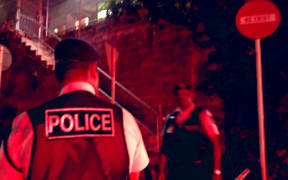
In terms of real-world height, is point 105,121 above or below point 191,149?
above

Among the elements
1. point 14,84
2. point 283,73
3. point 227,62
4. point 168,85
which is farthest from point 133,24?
point 14,84

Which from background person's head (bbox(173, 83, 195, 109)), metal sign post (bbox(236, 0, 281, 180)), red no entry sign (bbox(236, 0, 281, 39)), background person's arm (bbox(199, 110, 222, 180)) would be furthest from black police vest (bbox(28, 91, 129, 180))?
red no entry sign (bbox(236, 0, 281, 39))

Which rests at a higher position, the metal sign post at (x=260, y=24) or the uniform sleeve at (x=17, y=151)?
the metal sign post at (x=260, y=24)

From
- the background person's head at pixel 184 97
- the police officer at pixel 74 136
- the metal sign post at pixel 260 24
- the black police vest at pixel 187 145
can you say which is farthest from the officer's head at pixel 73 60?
the metal sign post at pixel 260 24

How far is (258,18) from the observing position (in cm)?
432

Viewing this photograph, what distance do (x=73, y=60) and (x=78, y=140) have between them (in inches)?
15.7

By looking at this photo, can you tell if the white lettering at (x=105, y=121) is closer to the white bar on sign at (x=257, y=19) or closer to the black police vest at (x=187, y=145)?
the black police vest at (x=187, y=145)

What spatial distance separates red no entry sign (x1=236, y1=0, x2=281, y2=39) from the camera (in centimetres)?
422

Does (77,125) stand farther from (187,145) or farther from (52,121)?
(187,145)

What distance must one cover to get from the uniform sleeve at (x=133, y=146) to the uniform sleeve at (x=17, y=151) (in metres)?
0.47

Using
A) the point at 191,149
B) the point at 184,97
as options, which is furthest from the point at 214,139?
the point at 184,97

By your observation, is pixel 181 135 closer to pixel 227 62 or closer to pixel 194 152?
pixel 194 152

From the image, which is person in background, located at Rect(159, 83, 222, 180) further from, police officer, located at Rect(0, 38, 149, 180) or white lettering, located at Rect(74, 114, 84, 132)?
white lettering, located at Rect(74, 114, 84, 132)

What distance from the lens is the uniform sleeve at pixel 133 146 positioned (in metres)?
1.58
